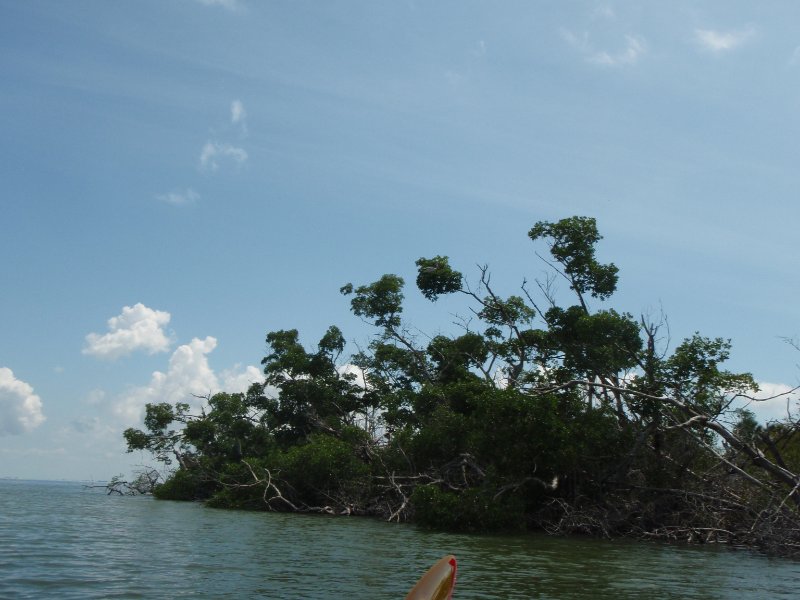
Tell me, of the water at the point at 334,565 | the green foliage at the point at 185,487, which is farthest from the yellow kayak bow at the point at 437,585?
the green foliage at the point at 185,487

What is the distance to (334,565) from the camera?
12031mm

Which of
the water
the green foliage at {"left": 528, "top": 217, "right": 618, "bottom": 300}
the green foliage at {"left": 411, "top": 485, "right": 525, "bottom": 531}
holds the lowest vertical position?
the water

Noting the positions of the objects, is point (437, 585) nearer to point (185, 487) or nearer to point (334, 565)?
point (334, 565)

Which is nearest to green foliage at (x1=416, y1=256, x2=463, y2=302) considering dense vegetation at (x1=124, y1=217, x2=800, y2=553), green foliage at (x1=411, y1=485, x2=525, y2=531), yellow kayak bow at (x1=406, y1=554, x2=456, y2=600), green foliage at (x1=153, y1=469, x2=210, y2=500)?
dense vegetation at (x1=124, y1=217, x2=800, y2=553)

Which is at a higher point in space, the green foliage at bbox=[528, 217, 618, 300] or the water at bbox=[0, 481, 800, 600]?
the green foliage at bbox=[528, 217, 618, 300]

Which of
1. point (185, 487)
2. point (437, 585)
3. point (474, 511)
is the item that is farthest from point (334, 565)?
point (185, 487)

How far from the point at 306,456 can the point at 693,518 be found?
13.7 meters

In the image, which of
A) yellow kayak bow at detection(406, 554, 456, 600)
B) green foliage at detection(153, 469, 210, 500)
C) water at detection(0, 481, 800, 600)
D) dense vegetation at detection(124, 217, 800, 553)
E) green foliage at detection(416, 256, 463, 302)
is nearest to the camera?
yellow kayak bow at detection(406, 554, 456, 600)

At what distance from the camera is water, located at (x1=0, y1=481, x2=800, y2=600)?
943 centimetres

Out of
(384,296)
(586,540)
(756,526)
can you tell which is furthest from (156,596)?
(384,296)

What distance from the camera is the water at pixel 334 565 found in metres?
9.43

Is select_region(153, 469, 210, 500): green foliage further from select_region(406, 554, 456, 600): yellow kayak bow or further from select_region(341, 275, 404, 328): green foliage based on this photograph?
select_region(406, 554, 456, 600): yellow kayak bow

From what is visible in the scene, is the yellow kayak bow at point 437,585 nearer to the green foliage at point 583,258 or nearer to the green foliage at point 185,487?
the green foliage at point 583,258

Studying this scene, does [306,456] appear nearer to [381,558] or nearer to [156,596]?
[381,558]
